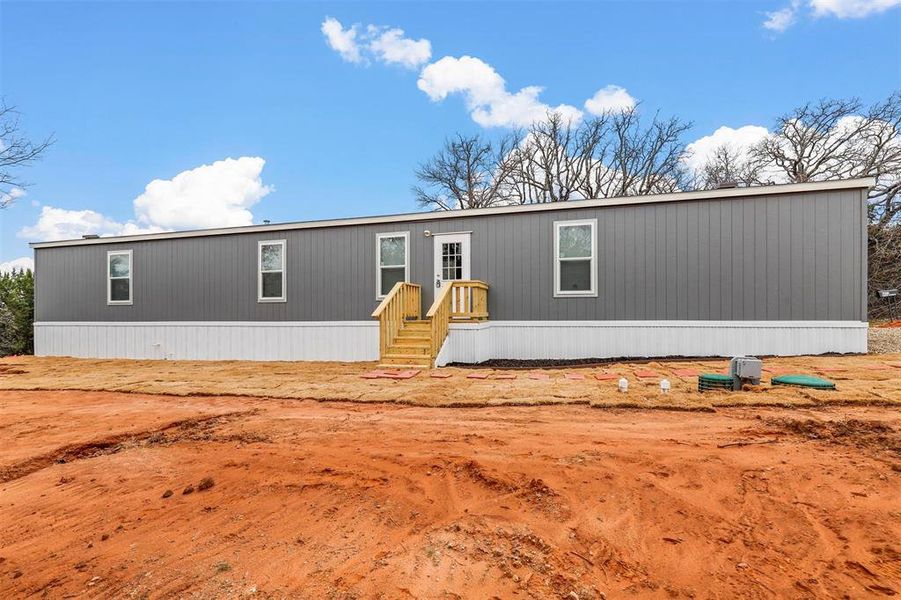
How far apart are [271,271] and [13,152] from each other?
918 cm

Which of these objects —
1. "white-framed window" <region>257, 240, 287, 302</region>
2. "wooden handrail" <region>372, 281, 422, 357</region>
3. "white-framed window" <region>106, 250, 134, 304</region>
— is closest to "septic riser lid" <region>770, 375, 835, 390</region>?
"wooden handrail" <region>372, 281, 422, 357</region>

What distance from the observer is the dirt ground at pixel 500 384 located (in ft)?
15.0

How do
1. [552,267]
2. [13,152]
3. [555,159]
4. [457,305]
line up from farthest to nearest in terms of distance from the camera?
[555,159] < [13,152] < [552,267] < [457,305]

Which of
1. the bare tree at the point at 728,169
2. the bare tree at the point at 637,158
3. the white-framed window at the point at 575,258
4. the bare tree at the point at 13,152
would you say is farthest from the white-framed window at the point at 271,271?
the bare tree at the point at 728,169

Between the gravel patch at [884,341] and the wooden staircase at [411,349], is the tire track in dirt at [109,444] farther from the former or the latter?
the gravel patch at [884,341]

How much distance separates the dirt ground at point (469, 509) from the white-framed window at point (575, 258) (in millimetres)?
5115

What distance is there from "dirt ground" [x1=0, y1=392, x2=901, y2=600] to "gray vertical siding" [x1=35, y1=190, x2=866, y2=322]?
4745 millimetres

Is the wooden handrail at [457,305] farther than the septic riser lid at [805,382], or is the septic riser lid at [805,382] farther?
the wooden handrail at [457,305]

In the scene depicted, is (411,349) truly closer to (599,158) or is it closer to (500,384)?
(500,384)

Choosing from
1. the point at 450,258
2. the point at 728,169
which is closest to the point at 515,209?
the point at 450,258

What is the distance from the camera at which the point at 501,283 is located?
948cm

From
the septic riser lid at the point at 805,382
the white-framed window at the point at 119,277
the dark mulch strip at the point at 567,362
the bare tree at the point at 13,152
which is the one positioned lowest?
the dark mulch strip at the point at 567,362

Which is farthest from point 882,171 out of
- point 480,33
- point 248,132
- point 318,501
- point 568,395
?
point 248,132

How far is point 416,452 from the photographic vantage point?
10.7ft
